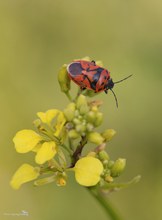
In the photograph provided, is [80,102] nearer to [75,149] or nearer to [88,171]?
[75,149]

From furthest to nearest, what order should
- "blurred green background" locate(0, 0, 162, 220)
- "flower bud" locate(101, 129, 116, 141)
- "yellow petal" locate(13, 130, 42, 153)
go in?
"blurred green background" locate(0, 0, 162, 220)
"flower bud" locate(101, 129, 116, 141)
"yellow petal" locate(13, 130, 42, 153)

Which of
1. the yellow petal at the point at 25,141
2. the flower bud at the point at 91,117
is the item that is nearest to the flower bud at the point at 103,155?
the flower bud at the point at 91,117

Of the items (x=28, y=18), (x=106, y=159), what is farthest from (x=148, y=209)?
(x=28, y=18)

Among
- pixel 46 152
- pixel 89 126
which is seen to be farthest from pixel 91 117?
pixel 46 152

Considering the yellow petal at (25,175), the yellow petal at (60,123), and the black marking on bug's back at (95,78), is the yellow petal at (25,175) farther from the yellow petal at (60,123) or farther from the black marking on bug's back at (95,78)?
the black marking on bug's back at (95,78)

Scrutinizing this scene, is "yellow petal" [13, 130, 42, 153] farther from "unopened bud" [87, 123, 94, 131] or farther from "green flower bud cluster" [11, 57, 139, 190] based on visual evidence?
"unopened bud" [87, 123, 94, 131]

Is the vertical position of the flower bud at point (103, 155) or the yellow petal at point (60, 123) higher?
the yellow petal at point (60, 123)

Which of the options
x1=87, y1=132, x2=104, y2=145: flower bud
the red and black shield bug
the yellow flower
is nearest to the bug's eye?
the red and black shield bug
